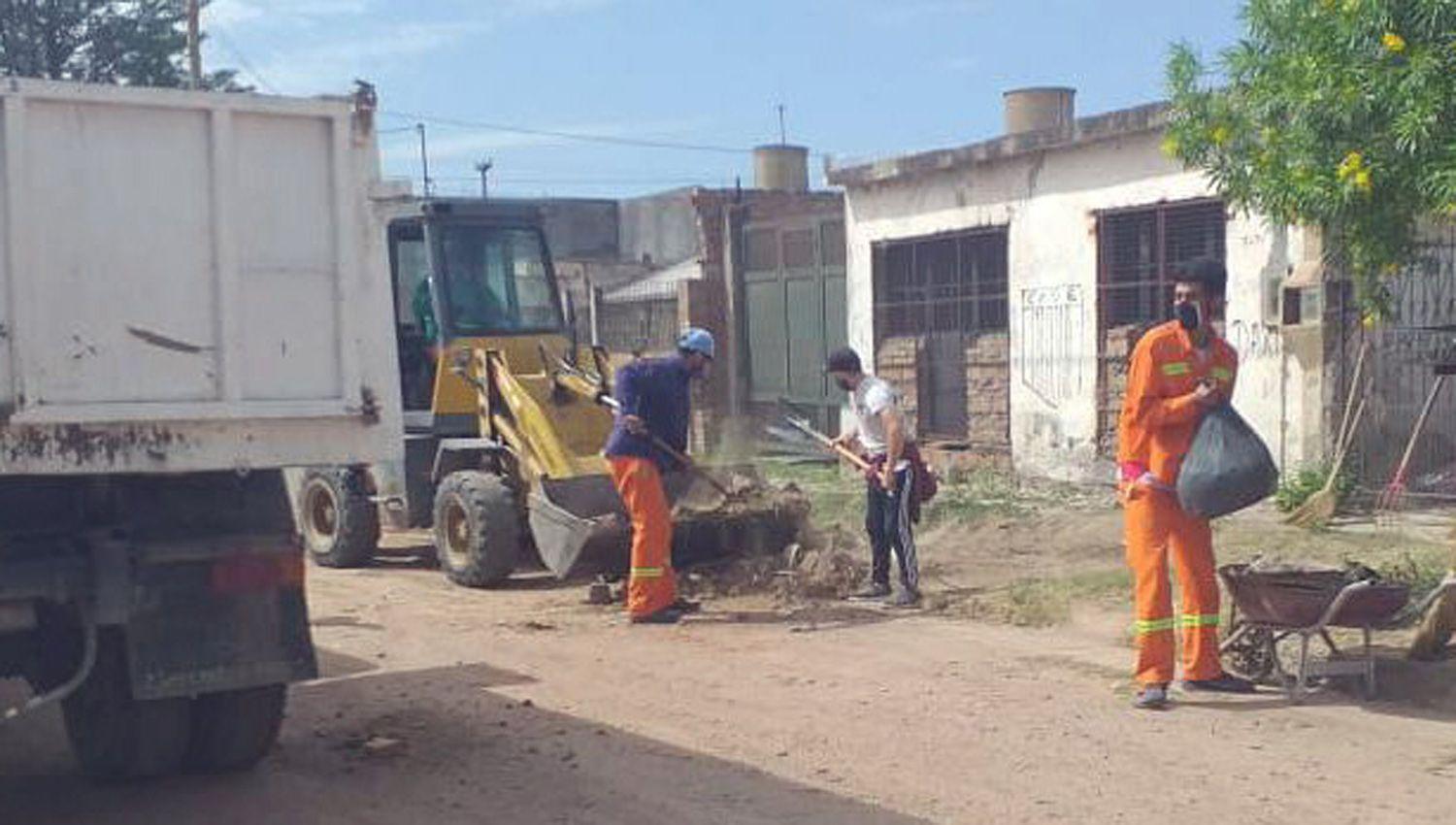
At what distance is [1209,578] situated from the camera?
7.96m

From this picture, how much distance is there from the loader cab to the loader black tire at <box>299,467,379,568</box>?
85 cm

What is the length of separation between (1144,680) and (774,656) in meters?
2.26

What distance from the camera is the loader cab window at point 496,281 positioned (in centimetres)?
1312

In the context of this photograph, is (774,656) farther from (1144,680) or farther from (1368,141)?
(1368,141)

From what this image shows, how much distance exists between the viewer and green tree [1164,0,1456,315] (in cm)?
746

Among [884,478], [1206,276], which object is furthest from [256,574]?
[884,478]

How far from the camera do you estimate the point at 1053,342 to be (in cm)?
1616

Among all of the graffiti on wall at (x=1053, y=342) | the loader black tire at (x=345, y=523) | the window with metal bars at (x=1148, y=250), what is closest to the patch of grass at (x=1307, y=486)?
the window with metal bars at (x=1148, y=250)

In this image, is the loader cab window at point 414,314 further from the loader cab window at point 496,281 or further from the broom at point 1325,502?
the broom at point 1325,502

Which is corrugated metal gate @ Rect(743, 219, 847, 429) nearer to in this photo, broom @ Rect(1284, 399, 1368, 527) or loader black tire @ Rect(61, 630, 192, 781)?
broom @ Rect(1284, 399, 1368, 527)

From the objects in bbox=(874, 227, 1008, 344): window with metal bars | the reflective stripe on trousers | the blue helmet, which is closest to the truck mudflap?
the reflective stripe on trousers

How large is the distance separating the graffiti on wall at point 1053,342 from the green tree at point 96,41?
8636 millimetres

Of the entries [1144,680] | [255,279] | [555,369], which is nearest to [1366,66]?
[1144,680]

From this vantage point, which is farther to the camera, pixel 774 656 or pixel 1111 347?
pixel 1111 347
